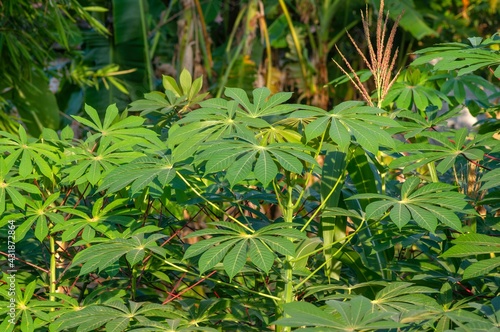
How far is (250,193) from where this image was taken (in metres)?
1.74

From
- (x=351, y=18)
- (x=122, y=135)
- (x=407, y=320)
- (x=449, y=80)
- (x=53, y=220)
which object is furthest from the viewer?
(x=351, y=18)

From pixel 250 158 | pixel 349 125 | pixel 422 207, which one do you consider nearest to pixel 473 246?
pixel 422 207

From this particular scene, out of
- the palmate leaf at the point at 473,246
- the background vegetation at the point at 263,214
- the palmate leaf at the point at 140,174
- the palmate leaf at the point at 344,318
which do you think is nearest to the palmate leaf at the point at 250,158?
the background vegetation at the point at 263,214

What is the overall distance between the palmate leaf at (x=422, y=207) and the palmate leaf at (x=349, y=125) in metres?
0.10

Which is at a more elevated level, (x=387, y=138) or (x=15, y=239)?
(x=387, y=138)

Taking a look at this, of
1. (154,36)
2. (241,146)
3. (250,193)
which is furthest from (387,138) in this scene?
(154,36)

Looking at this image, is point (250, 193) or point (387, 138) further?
point (250, 193)

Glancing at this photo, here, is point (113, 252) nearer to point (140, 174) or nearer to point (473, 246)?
point (140, 174)

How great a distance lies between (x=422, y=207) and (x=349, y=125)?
208 mm

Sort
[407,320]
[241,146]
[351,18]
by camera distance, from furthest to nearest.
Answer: [351,18] → [241,146] → [407,320]

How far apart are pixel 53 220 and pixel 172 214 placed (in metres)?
0.34

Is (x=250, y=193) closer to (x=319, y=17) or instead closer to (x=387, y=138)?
(x=387, y=138)

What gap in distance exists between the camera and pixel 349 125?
133 cm

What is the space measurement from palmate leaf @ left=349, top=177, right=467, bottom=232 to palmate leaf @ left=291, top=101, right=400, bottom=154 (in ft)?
0.34
